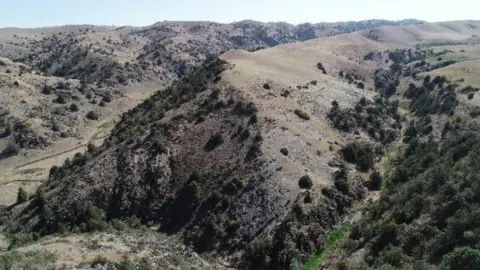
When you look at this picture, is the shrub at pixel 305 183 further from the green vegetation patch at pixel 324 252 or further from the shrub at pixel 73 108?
the shrub at pixel 73 108

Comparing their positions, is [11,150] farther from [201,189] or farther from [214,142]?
[201,189]

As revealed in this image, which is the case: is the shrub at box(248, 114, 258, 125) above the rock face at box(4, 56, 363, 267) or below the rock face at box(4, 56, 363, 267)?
above

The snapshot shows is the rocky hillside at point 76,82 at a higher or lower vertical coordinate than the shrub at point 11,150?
higher

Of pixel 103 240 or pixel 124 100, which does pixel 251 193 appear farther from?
pixel 124 100

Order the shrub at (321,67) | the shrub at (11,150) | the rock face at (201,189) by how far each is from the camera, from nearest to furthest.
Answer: the rock face at (201,189) < the shrub at (11,150) < the shrub at (321,67)

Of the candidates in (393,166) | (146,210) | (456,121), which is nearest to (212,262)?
(146,210)

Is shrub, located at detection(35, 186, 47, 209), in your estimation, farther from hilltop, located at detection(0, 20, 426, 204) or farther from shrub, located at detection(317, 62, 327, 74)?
shrub, located at detection(317, 62, 327, 74)

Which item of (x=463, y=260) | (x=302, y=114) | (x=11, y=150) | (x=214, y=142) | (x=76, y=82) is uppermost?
(x=463, y=260)

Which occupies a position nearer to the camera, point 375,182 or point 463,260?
point 463,260

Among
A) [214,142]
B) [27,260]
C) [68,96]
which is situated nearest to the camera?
[27,260]

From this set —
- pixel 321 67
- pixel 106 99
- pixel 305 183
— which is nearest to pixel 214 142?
pixel 305 183

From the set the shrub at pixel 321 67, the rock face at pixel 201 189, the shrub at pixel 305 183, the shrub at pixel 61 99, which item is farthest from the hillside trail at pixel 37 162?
the shrub at pixel 321 67

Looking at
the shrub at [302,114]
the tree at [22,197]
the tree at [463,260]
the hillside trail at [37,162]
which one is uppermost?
the tree at [463,260]

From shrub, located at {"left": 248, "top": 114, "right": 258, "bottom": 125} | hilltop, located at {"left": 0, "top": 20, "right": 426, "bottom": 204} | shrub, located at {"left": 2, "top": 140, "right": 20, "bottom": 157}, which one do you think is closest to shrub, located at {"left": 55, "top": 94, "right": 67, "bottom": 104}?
hilltop, located at {"left": 0, "top": 20, "right": 426, "bottom": 204}
